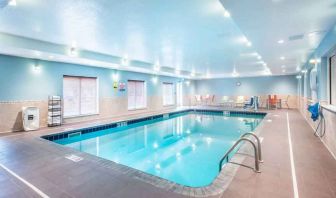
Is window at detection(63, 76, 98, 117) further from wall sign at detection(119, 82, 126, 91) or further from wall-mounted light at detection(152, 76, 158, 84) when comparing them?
wall-mounted light at detection(152, 76, 158, 84)

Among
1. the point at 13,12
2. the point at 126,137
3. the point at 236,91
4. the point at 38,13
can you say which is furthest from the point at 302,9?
the point at 236,91

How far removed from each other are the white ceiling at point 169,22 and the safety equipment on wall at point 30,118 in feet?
6.63

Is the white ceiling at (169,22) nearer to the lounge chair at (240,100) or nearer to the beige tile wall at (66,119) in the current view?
the beige tile wall at (66,119)

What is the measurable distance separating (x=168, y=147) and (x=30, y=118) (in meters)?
4.46

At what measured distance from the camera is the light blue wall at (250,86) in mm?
12570

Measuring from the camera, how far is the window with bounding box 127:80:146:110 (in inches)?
404

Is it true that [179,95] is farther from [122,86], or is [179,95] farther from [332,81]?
[332,81]

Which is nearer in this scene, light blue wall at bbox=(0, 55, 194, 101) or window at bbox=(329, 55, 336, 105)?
window at bbox=(329, 55, 336, 105)

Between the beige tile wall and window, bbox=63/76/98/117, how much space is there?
1.00 feet

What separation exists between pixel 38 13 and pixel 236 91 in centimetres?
1360

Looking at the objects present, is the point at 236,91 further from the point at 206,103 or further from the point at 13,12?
the point at 13,12

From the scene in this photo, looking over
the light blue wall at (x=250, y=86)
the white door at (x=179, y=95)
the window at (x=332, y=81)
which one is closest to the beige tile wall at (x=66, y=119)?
the white door at (x=179, y=95)

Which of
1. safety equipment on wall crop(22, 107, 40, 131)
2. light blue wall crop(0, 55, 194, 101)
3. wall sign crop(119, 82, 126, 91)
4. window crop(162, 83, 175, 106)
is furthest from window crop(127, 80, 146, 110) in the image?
safety equipment on wall crop(22, 107, 40, 131)

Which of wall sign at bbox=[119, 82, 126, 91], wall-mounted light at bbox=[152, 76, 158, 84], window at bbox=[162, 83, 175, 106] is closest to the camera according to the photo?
wall sign at bbox=[119, 82, 126, 91]
